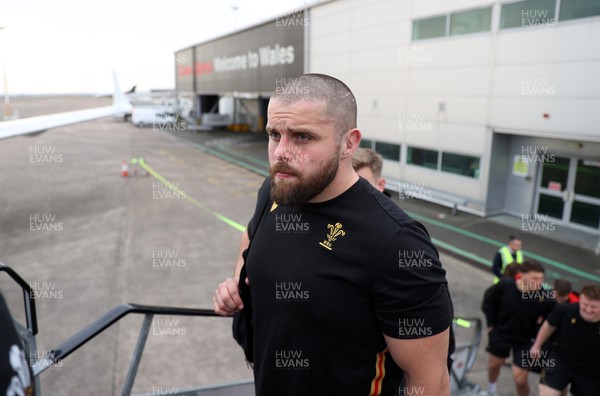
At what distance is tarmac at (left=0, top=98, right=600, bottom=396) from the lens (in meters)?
6.54

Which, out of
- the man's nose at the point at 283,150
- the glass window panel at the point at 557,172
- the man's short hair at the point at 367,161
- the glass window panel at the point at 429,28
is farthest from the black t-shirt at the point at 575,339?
the glass window panel at the point at 429,28

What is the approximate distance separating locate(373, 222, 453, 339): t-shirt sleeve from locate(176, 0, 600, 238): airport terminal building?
38.1 feet

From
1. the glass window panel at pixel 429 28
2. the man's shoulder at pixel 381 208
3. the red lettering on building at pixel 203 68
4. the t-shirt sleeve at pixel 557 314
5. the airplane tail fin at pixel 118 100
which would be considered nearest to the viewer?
the man's shoulder at pixel 381 208

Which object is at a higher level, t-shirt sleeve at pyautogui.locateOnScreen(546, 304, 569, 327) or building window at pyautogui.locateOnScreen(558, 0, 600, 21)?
building window at pyautogui.locateOnScreen(558, 0, 600, 21)

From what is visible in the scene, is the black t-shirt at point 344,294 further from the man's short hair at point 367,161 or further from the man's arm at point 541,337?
the man's arm at point 541,337

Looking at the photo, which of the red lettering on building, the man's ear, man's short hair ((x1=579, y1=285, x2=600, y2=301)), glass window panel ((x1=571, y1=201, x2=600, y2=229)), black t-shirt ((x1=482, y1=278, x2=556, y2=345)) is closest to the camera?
the man's ear

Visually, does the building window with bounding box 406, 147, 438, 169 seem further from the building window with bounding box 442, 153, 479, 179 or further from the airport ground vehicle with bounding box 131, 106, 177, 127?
the airport ground vehicle with bounding box 131, 106, 177, 127

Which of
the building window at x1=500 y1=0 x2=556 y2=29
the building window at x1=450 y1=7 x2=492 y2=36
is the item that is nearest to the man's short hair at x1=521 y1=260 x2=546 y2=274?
the building window at x1=500 y1=0 x2=556 y2=29

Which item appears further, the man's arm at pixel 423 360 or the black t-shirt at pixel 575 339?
the black t-shirt at pixel 575 339

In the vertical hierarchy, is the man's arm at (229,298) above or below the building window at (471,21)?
below

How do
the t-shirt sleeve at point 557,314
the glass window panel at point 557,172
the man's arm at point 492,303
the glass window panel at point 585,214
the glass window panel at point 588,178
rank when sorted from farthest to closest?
1. the glass window panel at point 557,172
2. the glass window panel at point 585,214
3. the glass window panel at point 588,178
4. the man's arm at point 492,303
5. the t-shirt sleeve at point 557,314

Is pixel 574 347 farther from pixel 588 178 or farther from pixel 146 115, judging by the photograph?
pixel 146 115

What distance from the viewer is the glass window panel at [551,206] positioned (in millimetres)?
13258

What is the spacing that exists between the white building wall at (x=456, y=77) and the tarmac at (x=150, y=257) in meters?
2.47
